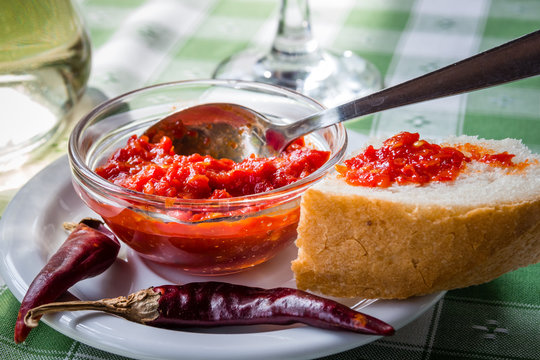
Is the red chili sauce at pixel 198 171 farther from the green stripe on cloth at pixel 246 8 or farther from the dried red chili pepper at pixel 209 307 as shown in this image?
the green stripe on cloth at pixel 246 8

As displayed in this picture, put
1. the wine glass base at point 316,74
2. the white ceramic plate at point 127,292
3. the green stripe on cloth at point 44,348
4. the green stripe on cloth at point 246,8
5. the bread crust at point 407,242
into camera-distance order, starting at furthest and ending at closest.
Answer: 1. the green stripe on cloth at point 246,8
2. the wine glass base at point 316,74
3. the green stripe on cloth at point 44,348
4. the bread crust at point 407,242
5. the white ceramic plate at point 127,292

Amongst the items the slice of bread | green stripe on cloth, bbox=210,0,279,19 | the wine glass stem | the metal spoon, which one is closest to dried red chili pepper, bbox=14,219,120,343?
the metal spoon

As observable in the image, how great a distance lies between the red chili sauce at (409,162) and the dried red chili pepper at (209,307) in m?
0.44

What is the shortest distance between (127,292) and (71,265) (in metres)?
0.21

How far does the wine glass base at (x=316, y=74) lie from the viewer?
3773 millimetres

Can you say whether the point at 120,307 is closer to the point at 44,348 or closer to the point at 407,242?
the point at 44,348

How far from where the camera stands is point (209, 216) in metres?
2.14

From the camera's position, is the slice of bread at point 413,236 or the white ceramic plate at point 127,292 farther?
the slice of bread at point 413,236

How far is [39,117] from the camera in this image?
10.6ft

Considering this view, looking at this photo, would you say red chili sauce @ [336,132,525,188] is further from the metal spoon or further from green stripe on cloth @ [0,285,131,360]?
green stripe on cloth @ [0,285,131,360]

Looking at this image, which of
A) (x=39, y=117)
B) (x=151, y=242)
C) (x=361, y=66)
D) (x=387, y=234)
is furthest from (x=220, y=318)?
(x=361, y=66)

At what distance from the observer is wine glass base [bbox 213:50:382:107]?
149 inches

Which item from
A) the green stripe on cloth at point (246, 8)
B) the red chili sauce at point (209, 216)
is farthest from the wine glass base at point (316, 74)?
the red chili sauce at point (209, 216)

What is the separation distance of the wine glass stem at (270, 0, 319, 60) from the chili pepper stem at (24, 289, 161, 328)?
86.1 inches
